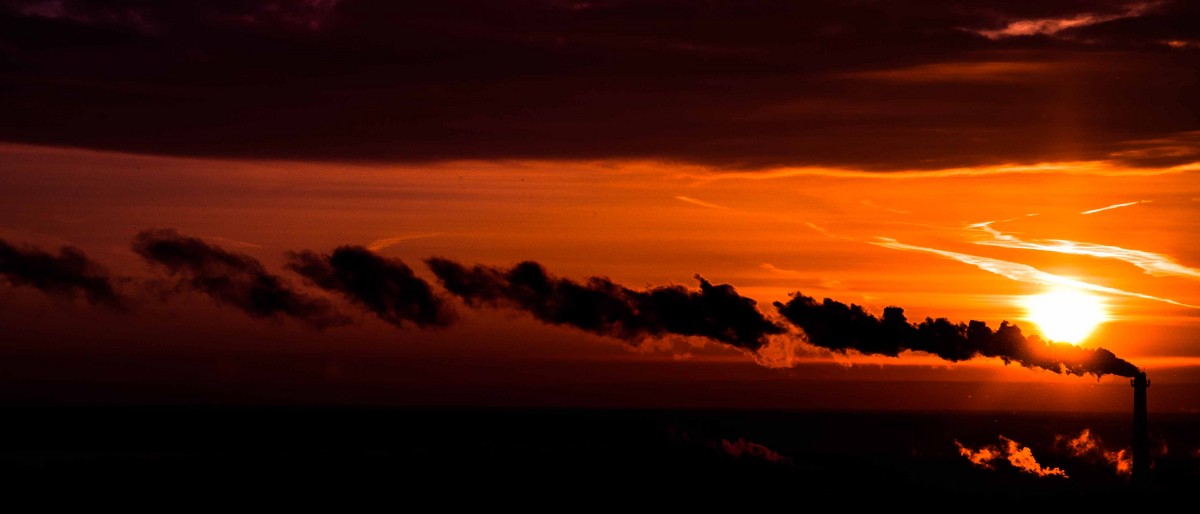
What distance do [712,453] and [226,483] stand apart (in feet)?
130

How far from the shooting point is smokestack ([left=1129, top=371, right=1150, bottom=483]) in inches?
3573

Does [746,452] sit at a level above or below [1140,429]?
below

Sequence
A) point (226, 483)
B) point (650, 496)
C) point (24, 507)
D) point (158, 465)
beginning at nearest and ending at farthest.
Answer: point (650, 496) < point (24, 507) < point (226, 483) < point (158, 465)

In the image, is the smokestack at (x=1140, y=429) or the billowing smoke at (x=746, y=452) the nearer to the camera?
the smokestack at (x=1140, y=429)

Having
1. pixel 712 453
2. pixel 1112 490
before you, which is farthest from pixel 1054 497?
pixel 712 453

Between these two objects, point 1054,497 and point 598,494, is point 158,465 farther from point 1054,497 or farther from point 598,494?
point 1054,497

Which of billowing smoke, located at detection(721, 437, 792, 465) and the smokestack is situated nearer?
the smokestack

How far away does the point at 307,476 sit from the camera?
108938 mm

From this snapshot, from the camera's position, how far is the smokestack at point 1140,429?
90.8 metres

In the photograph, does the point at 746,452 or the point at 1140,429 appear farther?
the point at 746,452

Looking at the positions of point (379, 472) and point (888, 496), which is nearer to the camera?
point (888, 496)

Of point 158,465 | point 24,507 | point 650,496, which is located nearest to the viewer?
point 650,496

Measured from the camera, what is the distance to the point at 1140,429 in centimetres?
9344

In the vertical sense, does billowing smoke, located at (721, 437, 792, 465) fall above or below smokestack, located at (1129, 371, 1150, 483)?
below
